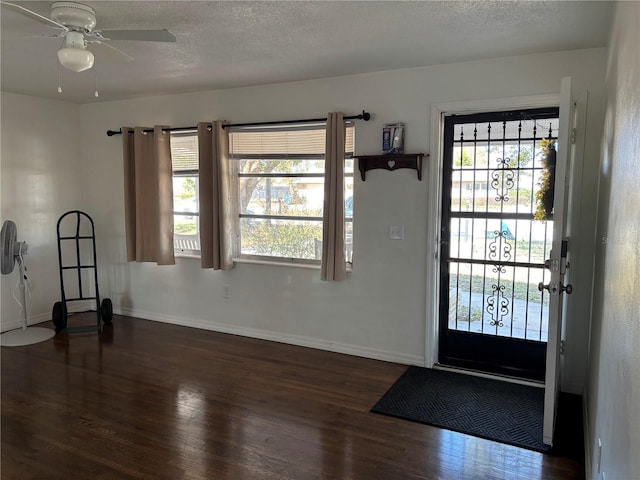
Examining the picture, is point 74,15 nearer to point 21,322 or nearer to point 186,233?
point 186,233

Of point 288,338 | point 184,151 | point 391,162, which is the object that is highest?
point 184,151

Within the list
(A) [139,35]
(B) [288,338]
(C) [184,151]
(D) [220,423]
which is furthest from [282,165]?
(D) [220,423]

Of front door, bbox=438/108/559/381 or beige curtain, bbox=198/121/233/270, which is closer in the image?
front door, bbox=438/108/559/381

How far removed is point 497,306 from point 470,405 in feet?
2.92

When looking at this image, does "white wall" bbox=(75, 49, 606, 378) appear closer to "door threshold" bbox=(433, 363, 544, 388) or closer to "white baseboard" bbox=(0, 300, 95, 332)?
"door threshold" bbox=(433, 363, 544, 388)

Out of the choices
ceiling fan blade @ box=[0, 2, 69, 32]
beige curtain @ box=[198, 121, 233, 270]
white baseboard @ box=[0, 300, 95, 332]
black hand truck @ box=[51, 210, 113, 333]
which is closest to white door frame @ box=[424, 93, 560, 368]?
beige curtain @ box=[198, 121, 233, 270]

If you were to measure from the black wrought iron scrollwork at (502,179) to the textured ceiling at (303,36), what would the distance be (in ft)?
2.62

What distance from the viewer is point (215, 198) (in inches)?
182

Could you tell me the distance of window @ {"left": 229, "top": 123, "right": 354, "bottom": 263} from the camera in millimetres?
4387

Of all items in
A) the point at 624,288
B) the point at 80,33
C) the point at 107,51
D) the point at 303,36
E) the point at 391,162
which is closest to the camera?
the point at 624,288

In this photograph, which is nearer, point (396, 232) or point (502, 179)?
point (502, 179)

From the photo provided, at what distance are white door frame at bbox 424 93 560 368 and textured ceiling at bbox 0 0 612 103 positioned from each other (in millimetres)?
350

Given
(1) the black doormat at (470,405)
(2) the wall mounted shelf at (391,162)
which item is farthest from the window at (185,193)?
(1) the black doormat at (470,405)

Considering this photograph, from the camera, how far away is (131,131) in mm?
5102
